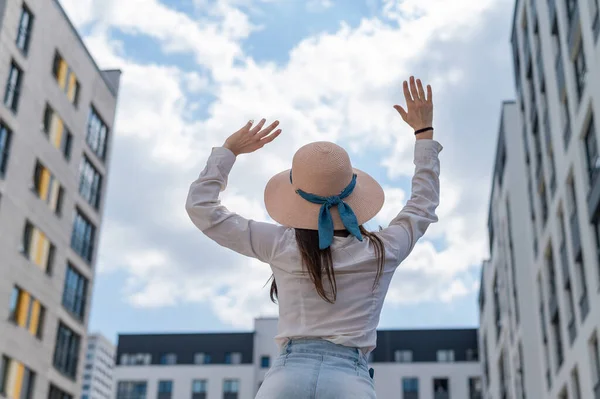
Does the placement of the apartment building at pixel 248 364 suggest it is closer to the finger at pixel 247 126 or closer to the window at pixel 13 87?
the window at pixel 13 87

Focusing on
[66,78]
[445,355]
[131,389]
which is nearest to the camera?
[66,78]

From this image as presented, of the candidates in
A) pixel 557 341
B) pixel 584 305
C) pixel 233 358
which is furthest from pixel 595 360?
pixel 233 358

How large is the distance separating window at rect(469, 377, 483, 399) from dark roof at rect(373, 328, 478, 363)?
2106 millimetres

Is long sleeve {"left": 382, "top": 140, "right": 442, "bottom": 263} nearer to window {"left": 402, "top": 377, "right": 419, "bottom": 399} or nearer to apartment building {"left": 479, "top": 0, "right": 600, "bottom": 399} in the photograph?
apartment building {"left": 479, "top": 0, "right": 600, "bottom": 399}

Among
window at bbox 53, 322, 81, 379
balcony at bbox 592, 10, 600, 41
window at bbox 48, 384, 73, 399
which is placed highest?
balcony at bbox 592, 10, 600, 41

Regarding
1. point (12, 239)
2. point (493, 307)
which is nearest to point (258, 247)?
point (12, 239)

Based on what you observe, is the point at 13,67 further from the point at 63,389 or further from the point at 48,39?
the point at 63,389

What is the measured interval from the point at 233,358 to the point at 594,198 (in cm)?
6020

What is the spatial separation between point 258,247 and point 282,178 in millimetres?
403

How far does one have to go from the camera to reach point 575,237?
30562 mm

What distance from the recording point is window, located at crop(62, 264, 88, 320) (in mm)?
40750

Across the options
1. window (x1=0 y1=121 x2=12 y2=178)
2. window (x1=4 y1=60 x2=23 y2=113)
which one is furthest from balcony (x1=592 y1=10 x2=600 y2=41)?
window (x1=0 y1=121 x2=12 y2=178)

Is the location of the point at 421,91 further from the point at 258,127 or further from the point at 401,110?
the point at 258,127

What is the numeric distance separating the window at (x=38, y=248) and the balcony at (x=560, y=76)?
2184cm
